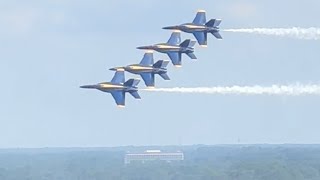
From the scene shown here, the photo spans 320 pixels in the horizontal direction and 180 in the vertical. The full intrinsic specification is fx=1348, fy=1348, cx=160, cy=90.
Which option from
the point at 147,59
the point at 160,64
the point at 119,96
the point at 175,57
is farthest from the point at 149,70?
the point at 147,59

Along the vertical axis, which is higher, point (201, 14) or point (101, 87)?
point (201, 14)

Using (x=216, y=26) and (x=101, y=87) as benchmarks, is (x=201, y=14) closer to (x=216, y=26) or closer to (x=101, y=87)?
(x=216, y=26)

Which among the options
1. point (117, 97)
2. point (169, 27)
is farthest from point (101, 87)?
point (169, 27)

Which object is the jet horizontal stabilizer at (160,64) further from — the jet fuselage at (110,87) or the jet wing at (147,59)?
the jet wing at (147,59)

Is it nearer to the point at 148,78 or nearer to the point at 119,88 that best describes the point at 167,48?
the point at 148,78

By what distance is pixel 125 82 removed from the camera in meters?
95.6

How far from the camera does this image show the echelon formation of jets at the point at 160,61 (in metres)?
95.5

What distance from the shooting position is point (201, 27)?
99625 millimetres

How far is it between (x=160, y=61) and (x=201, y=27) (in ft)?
16.6

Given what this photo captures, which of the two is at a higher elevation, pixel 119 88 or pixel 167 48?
pixel 167 48

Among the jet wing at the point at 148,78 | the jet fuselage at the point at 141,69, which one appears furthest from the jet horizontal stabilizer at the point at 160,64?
the jet wing at the point at 148,78

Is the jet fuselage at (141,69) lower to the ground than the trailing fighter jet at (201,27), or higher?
lower

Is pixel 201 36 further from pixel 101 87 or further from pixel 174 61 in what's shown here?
pixel 101 87

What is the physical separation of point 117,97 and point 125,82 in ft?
3.97
